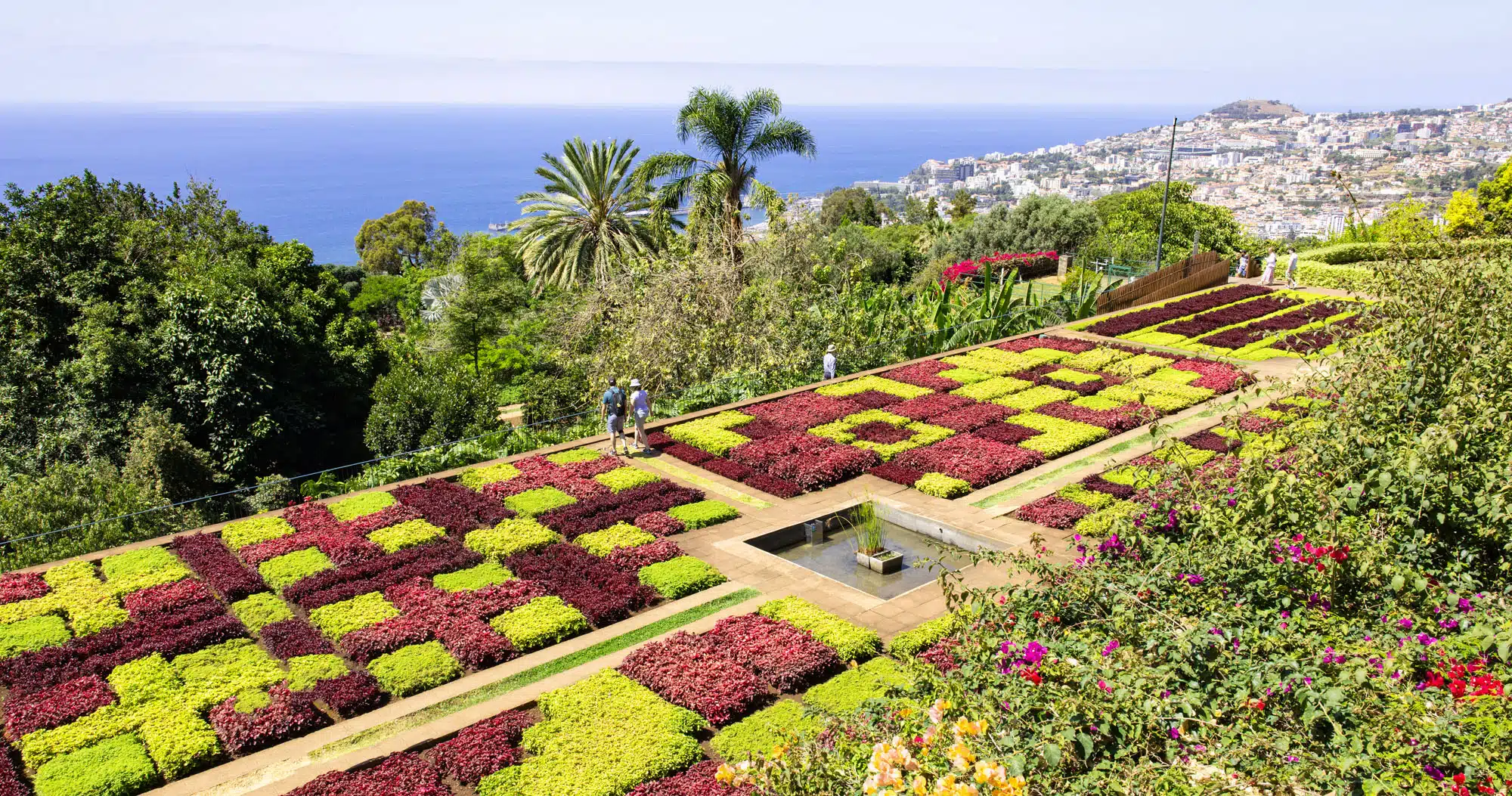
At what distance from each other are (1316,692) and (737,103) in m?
29.5

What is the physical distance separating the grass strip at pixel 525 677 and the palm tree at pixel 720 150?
20879 mm

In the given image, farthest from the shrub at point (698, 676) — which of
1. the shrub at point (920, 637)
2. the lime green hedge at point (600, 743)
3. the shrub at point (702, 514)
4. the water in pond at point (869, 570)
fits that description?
the shrub at point (702, 514)

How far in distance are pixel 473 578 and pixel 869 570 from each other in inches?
222

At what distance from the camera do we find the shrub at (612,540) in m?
14.4

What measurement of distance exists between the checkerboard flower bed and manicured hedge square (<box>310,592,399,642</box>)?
6.77 m

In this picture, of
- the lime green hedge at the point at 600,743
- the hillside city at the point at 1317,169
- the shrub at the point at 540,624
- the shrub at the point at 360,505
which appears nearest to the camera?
the lime green hedge at the point at 600,743

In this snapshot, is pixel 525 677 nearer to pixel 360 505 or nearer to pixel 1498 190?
pixel 360 505

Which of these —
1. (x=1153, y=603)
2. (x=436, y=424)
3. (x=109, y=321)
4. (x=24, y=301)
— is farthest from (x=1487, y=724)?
(x=24, y=301)

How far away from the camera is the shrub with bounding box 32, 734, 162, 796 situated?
917cm

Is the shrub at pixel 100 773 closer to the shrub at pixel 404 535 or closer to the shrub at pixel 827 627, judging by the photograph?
the shrub at pixel 404 535

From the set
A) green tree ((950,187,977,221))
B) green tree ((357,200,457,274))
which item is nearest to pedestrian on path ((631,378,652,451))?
green tree ((357,200,457,274))

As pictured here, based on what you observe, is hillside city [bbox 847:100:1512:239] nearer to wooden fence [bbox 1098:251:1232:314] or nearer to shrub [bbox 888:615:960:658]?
wooden fence [bbox 1098:251:1232:314]

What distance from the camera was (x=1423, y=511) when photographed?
832cm

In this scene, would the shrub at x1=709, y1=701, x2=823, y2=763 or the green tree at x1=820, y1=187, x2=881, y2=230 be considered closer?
the shrub at x1=709, y1=701, x2=823, y2=763
